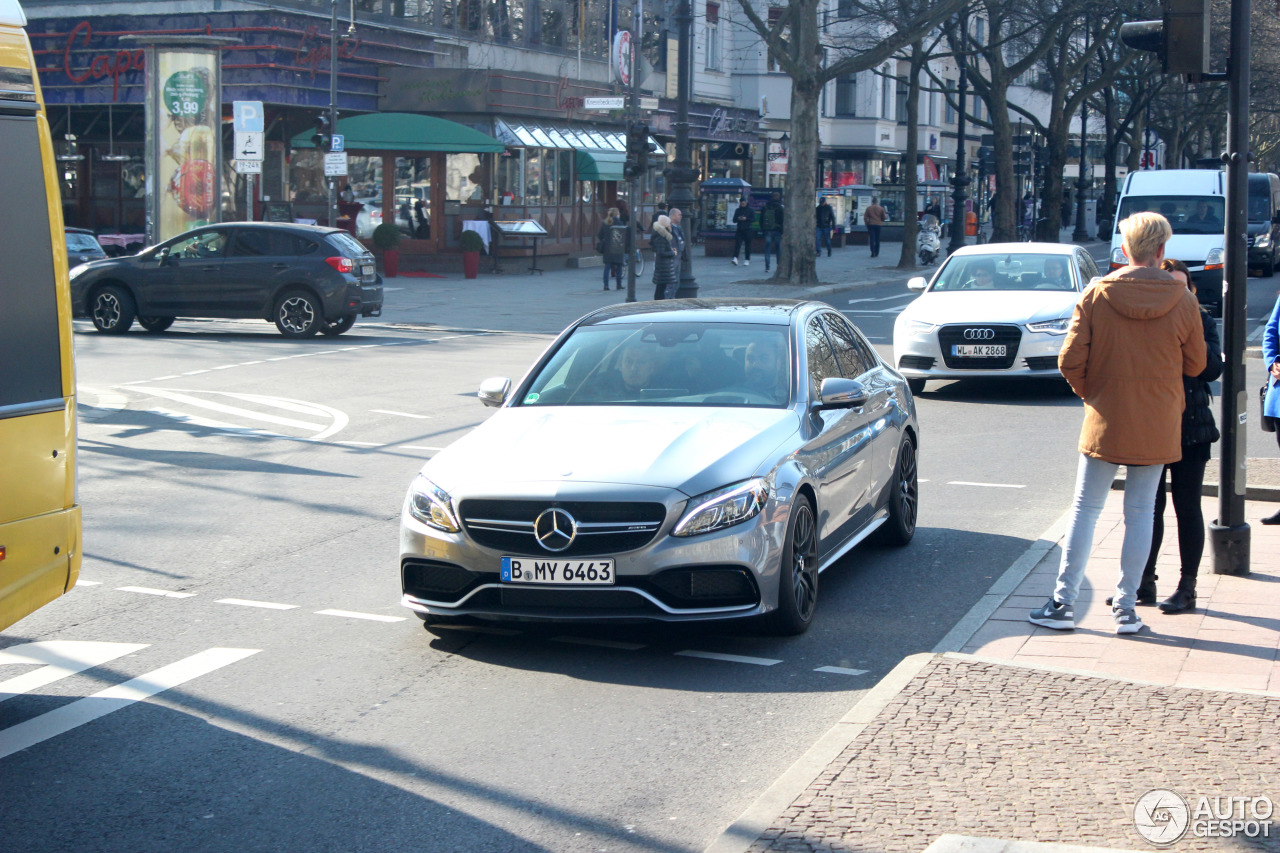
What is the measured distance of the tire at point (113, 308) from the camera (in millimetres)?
A: 23031

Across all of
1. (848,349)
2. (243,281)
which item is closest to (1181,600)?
(848,349)

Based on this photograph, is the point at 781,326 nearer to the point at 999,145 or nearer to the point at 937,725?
the point at 937,725

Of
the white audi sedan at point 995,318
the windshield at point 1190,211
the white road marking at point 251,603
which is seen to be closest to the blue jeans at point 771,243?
the windshield at point 1190,211

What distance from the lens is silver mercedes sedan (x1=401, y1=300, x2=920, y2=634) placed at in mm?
6156

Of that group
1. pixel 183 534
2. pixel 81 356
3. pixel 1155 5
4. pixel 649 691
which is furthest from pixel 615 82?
pixel 649 691

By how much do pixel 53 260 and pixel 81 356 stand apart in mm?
15359

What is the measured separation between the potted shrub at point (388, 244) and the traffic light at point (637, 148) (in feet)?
33.5

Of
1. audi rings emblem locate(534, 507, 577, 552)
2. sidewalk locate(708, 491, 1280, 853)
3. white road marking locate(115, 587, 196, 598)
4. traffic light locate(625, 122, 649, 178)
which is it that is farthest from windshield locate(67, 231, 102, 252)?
sidewalk locate(708, 491, 1280, 853)

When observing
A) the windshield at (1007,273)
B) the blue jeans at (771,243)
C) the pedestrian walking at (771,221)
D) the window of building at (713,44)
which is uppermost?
the window of building at (713,44)

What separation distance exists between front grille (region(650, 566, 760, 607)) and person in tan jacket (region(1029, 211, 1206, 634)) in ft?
5.03

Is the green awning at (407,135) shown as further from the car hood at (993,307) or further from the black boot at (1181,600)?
the black boot at (1181,600)

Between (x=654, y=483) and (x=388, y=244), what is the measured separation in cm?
3118

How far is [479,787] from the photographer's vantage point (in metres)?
4.86

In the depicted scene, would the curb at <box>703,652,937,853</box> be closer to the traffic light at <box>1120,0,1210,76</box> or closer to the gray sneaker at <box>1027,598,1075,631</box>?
the gray sneaker at <box>1027,598,1075,631</box>
